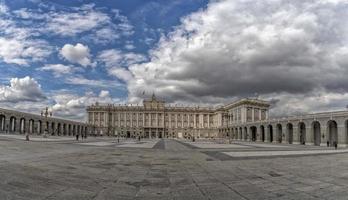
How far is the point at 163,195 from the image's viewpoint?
898cm

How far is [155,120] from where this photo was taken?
180750 mm

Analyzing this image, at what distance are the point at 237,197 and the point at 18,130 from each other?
92.0m

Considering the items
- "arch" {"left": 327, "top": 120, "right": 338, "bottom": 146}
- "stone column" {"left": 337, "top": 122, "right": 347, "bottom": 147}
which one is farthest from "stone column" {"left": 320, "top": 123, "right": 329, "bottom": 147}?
"stone column" {"left": 337, "top": 122, "right": 347, "bottom": 147}

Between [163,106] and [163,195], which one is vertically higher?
[163,106]

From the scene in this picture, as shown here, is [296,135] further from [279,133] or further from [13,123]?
[13,123]

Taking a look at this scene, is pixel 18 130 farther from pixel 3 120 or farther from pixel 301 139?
pixel 301 139

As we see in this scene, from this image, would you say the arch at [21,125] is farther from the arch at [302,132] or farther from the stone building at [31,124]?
the arch at [302,132]

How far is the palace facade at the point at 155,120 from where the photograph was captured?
17562cm

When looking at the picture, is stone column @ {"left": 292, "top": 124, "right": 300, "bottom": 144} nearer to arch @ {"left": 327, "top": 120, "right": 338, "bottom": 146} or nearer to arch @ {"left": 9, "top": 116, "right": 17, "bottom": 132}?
arch @ {"left": 327, "top": 120, "right": 338, "bottom": 146}

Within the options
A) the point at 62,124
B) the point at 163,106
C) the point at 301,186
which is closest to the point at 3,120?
the point at 62,124

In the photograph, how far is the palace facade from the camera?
175625mm

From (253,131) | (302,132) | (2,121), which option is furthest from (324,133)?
(2,121)

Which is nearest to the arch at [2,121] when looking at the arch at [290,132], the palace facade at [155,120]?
the arch at [290,132]

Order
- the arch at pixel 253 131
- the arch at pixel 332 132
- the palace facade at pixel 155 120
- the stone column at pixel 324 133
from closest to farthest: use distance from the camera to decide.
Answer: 1. the stone column at pixel 324 133
2. the arch at pixel 332 132
3. the arch at pixel 253 131
4. the palace facade at pixel 155 120
